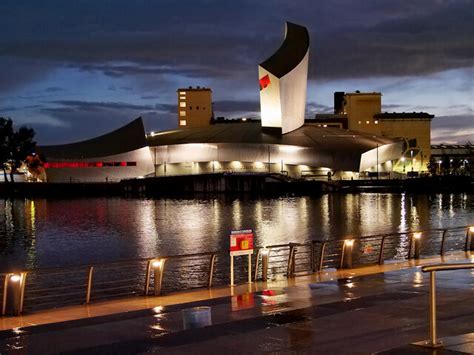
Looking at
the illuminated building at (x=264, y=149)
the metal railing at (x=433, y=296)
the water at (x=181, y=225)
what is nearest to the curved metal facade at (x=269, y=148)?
the illuminated building at (x=264, y=149)

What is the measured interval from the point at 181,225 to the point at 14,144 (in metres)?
76.4

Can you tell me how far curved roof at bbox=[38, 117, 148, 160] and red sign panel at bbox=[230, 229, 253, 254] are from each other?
83334 millimetres

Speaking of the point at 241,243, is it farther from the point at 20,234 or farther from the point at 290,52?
the point at 290,52

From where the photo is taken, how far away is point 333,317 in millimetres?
10078

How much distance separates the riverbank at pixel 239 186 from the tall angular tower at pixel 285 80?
1096cm

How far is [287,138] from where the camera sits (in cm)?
9888

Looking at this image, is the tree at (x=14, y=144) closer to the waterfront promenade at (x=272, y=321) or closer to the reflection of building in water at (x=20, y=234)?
the reflection of building in water at (x=20, y=234)

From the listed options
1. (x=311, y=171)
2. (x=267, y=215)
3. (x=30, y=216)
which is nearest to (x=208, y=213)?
(x=267, y=215)

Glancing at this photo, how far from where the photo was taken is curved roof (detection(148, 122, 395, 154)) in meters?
96.8

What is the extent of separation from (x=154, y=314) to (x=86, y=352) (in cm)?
272

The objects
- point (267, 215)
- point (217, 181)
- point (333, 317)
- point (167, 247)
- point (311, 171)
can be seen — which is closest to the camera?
point (333, 317)

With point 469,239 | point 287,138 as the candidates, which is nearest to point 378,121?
point 287,138

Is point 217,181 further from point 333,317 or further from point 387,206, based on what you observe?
point 333,317

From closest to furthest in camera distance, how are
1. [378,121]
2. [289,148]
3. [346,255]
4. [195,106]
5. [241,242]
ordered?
1. [241,242]
2. [346,255]
3. [289,148]
4. [378,121]
5. [195,106]
